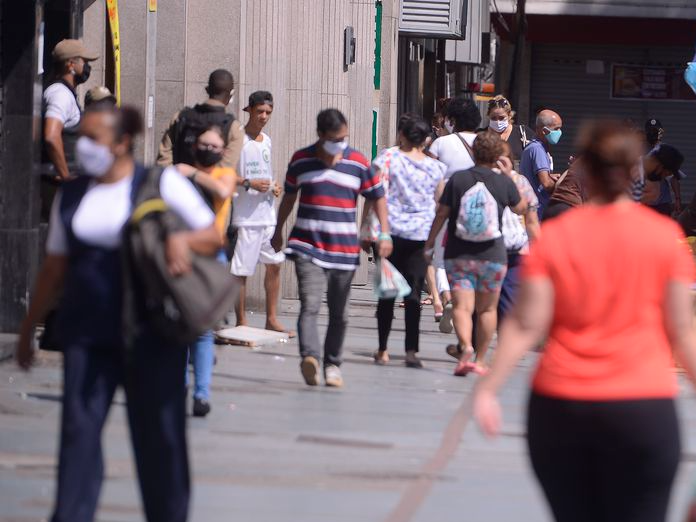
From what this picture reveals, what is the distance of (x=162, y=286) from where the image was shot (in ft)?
17.4

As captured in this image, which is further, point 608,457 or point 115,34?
point 115,34

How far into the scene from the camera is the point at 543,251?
15.2ft

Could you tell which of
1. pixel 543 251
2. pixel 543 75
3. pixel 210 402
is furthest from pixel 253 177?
pixel 543 75

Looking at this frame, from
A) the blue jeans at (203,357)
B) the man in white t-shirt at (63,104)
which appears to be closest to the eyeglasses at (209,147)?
the blue jeans at (203,357)

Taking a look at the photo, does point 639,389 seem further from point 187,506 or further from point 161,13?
point 161,13

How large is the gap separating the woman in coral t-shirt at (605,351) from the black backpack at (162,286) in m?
1.11

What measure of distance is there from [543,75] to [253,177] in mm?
26809

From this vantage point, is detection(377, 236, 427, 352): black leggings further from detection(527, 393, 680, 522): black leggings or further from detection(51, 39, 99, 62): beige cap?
detection(527, 393, 680, 522): black leggings

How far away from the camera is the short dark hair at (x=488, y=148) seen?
10773 mm

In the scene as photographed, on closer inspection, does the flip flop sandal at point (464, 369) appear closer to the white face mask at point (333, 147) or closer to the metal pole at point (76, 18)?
the white face mask at point (333, 147)

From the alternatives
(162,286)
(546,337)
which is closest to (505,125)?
(546,337)

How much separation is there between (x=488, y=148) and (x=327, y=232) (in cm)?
150

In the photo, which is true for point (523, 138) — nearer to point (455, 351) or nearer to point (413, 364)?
point (455, 351)

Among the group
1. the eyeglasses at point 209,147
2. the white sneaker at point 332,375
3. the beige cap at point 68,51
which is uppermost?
the beige cap at point 68,51
